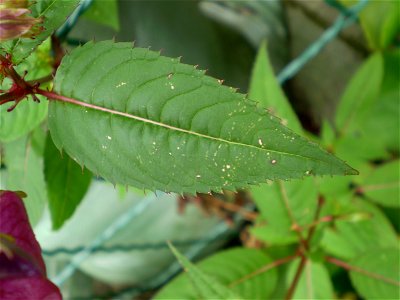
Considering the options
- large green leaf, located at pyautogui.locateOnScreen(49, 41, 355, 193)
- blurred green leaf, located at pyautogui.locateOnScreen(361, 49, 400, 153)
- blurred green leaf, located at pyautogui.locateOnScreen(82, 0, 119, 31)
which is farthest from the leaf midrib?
blurred green leaf, located at pyautogui.locateOnScreen(361, 49, 400, 153)

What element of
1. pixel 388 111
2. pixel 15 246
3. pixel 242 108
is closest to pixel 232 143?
pixel 242 108

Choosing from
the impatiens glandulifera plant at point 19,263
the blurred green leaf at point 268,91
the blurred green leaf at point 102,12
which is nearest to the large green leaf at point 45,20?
the impatiens glandulifera plant at point 19,263

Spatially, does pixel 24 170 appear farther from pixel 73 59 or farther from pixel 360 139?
pixel 360 139

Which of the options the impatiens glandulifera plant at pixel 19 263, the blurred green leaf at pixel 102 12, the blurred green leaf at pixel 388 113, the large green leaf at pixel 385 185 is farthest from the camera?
the blurred green leaf at pixel 388 113

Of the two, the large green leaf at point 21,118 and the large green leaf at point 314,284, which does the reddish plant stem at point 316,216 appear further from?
the large green leaf at point 21,118

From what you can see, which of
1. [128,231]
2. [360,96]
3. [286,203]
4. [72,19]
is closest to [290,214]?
[286,203]

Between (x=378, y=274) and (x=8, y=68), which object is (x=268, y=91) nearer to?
(x=378, y=274)
